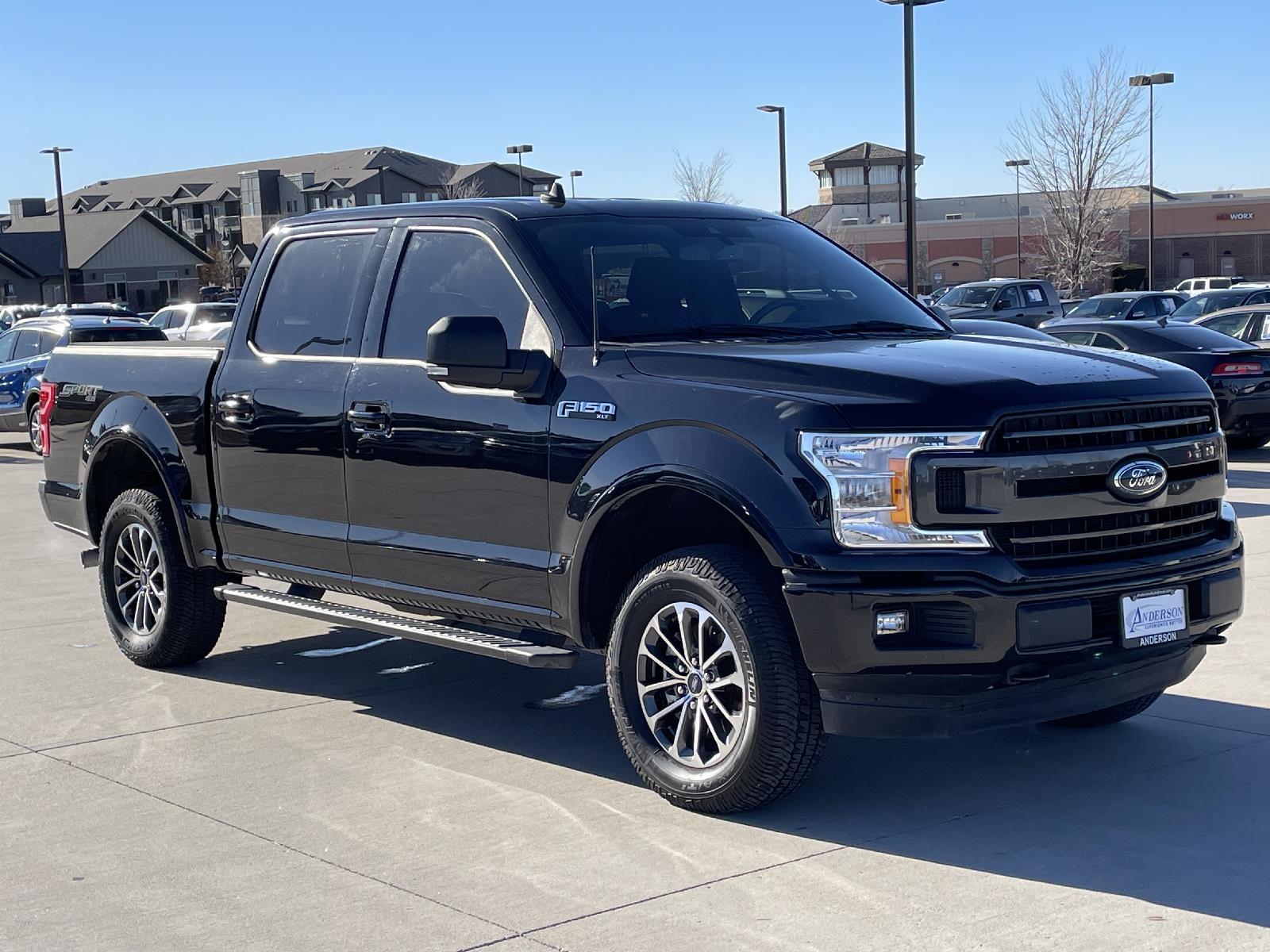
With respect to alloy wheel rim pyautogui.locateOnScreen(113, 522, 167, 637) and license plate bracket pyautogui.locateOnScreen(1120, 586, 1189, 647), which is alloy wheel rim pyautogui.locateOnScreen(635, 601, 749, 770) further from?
alloy wheel rim pyautogui.locateOnScreen(113, 522, 167, 637)

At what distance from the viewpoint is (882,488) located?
15.6ft

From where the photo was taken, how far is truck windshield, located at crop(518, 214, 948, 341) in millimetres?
5922

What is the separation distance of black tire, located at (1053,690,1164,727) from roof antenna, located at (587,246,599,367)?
2311 mm

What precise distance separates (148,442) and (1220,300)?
25324 millimetres

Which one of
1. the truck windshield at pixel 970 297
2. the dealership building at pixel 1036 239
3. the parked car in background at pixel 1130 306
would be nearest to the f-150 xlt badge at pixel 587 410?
the parked car in background at pixel 1130 306

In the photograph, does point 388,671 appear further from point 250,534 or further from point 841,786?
point 841,786

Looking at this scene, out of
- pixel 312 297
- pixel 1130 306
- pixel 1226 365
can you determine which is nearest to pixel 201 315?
pixel 1130 306

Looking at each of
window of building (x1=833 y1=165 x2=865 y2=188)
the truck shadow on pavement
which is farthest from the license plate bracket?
window of building (x1=833 y1=165 x2=865 y2=188)

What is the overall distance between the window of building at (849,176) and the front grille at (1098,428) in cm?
10219

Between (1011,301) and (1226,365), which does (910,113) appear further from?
(1011,301)

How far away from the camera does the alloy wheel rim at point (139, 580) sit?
7734mm

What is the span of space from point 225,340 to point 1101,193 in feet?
178

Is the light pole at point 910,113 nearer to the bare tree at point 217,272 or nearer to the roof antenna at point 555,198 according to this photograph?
the roof antenna at point 555,198

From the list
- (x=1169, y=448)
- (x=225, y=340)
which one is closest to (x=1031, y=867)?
(x=1169, y=448)
